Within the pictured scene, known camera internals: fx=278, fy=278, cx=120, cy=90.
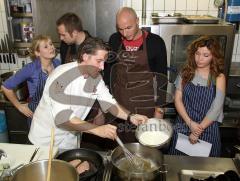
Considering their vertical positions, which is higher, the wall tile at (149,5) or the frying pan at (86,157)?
the wall tile at (149,5)

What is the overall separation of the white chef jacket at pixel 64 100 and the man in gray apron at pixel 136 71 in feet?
1.88

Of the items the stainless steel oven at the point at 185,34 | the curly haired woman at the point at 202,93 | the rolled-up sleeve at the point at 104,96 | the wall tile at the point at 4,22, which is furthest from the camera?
the wall tile at the point at 4,22

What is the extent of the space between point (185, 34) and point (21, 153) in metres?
1.59

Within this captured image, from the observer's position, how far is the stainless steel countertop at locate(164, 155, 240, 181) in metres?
1.25

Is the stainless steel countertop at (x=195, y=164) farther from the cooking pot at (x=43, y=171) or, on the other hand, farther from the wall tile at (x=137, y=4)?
the wall tile at (x=137, y=4)

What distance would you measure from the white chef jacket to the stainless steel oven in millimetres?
883

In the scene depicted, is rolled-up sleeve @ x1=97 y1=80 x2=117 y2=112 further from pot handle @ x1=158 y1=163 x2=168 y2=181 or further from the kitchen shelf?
the kitchen shelf

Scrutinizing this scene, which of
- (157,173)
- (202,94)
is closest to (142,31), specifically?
(202,94)

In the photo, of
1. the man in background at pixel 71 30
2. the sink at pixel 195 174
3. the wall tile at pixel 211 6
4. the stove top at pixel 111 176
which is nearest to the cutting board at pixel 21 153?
the stove top at pixel 111 176

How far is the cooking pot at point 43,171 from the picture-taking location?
1.07m

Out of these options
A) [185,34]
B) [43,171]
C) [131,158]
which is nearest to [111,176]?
[131,158]

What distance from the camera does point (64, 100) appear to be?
4.72 feet

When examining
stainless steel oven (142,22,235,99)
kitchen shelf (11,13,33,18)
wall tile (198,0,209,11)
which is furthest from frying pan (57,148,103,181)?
wall tile (198,0,209,11)

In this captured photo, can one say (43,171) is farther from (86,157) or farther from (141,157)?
(141,157)
